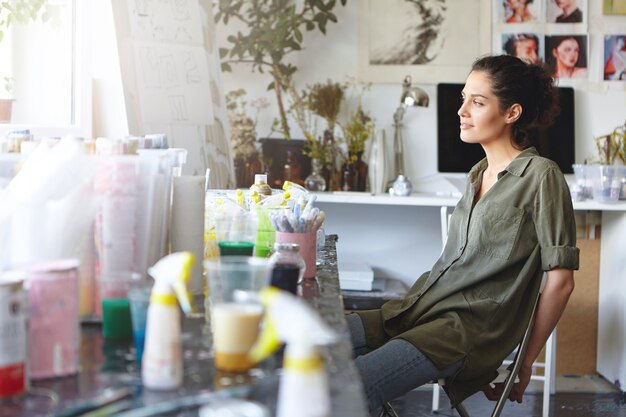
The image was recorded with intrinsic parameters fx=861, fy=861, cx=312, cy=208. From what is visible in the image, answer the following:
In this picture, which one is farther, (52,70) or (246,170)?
(246,170)

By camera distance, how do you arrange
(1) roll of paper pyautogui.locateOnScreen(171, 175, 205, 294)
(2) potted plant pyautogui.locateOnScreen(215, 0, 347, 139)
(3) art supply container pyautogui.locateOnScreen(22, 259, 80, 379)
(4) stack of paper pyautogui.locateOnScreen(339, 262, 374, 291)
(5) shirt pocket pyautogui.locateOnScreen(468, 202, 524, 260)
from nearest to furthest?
1. (3) art supply container pyautogui.locateOnScreen(22, 259, 80, 379)
2. (1) roll of paper pyautogui.locateOnScreen(171, 175, 205, 294)
3. (5) shirt pocket pyautogui.locateOnScreen(468, 202, 524, 260)
4. (4) stack of paper pyautogui.locateOnScreen(339, 262, 374, 291)
5. (2) potted plant pyautogui.locateOnScreen(215, 0, 347, 139)

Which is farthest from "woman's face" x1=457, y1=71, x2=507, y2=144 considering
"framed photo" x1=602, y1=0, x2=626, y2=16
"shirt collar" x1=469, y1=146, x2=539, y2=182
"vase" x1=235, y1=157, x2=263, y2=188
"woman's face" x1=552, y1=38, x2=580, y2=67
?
"framed photo" x1=602, y1=0, x2=626, y2=16

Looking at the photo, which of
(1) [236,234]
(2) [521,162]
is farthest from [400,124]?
(1) [236,234]

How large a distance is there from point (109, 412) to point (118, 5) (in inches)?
88.7

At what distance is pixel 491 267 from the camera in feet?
7.44

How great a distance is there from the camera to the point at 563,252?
216 centimetres

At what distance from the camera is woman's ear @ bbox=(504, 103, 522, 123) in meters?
2.49

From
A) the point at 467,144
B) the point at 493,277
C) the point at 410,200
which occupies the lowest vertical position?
the point at 493,277

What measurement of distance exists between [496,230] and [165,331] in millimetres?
1360

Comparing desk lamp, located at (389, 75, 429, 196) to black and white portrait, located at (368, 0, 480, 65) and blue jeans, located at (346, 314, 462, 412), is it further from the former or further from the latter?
blue jeans, located at (346, 314, 462, 412)

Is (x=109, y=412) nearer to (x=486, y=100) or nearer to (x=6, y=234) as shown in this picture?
(x=6, y=234)

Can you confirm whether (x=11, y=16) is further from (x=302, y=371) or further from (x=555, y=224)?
(x=302, y=371)

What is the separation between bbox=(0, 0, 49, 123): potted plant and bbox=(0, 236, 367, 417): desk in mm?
1767

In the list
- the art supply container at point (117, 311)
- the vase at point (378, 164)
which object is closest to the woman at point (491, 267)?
the art supply container at point (117, 311)
